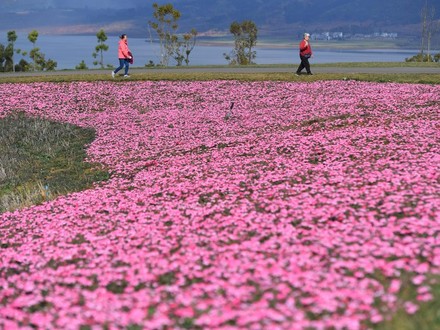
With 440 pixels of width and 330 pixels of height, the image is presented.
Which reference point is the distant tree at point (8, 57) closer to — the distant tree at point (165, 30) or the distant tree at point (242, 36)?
the distant tree at point (165, 30)

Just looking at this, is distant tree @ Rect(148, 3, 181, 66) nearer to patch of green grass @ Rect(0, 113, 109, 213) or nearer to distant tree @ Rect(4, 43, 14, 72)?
distant tree @ Rect(4, 43, 14, 72)

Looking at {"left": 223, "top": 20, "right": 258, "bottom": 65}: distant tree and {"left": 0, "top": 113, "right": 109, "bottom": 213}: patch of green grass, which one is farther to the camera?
{"left": 223, "top": 20, "right": 258, "bottom": 65}: distant tree

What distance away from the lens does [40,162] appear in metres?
25.2

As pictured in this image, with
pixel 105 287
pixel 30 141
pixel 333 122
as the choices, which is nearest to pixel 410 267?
pixel 105 287

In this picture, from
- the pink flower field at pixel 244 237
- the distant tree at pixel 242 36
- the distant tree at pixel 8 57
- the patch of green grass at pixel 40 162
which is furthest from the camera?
the distant tree at pixel 8 57

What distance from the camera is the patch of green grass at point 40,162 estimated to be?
770 inches

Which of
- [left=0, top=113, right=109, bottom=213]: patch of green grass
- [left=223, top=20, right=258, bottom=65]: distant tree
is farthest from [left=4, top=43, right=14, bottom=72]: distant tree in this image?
[left=0, top=113, right=109, bottom=213]: patch of green grass

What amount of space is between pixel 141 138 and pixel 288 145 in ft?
30.9

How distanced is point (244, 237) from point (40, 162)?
54.6ft

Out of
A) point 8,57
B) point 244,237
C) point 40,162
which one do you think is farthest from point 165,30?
point 244,237

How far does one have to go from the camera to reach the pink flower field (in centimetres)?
821

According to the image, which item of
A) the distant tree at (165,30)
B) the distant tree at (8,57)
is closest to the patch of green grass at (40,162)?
the distant tree at (165,30)

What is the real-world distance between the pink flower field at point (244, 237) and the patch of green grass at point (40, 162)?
1.41 m

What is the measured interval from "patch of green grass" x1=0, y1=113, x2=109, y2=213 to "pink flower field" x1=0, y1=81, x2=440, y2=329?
55.3 inches
